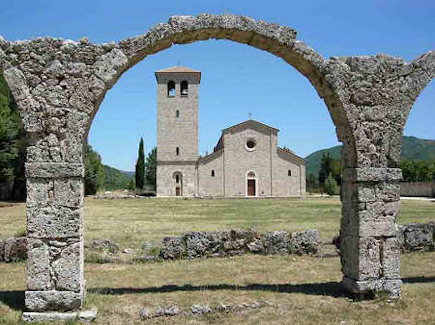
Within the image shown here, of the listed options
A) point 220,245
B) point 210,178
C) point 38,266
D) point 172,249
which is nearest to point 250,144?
point 210,178

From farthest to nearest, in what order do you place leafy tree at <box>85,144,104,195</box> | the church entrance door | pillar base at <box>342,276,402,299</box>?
the church entrance door → leafy tree at <box>85,144,104,195</box> → pillar base at <box>342,276,402,299</box>

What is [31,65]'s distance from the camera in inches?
254

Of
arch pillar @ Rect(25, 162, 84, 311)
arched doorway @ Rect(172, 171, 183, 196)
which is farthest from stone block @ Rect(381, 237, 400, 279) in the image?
arched doorway @ Rect(172, 171, 183, 196)

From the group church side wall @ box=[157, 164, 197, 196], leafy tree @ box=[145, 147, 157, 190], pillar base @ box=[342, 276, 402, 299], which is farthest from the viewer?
leafy tree @ box=[145, 147, 157, 190]

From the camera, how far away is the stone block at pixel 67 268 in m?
6.28

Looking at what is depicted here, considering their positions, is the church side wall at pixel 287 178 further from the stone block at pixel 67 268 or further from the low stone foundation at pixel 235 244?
the stone block at pixel 67 268

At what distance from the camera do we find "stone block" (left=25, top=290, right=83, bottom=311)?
6191 millimetres

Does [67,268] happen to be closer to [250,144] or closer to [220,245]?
[220,245]

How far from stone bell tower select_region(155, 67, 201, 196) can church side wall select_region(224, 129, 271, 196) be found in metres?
3.97

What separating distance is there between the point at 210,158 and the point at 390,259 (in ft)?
142

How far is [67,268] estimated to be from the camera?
20.6ft

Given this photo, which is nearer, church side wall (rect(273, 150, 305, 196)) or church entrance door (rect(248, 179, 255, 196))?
church side wall (rect(273, 150, 305, 196))

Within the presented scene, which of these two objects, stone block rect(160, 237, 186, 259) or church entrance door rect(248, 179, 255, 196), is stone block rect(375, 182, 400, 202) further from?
church entrance door rect(248, 179, 255, 196)

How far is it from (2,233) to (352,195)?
41.4 ft
